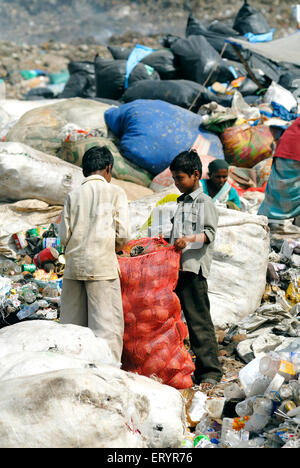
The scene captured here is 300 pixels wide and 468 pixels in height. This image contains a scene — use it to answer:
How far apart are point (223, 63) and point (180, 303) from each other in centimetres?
508

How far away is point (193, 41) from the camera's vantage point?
7.37 meters

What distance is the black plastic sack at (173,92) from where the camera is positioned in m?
6.21

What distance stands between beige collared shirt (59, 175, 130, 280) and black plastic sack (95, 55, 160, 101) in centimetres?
456

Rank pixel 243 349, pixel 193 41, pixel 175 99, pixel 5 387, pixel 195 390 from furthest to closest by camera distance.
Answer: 1. pixel 193 41
2. pixel 175 99
3. pixel 243 349
4. pixel 195 390
5. pixel 5 387

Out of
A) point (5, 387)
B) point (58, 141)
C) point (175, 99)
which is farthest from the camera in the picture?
point (175, 99)

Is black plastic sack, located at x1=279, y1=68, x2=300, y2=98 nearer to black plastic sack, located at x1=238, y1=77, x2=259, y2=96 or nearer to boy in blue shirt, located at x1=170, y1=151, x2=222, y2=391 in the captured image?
black plastic sack, located at x1=238, y1=77, x2=259, y2=96

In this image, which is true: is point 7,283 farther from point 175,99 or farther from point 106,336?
point 175,99

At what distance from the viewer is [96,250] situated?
2689 mm

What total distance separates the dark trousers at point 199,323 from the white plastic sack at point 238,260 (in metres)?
0.76

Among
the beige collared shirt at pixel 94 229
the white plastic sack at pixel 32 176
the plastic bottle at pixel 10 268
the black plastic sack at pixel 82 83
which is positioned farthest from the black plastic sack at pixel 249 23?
the beige collared shirt at pixel 94 229

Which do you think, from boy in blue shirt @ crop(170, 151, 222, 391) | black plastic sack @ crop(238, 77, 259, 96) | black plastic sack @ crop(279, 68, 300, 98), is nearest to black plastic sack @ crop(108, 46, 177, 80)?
black plastic sack @ crop(238, 77, 259, 96)

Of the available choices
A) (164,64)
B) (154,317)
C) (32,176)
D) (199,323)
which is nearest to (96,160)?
(154,317)

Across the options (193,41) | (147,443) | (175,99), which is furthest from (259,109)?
(147,443)

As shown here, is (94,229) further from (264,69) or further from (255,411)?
(264,69)
